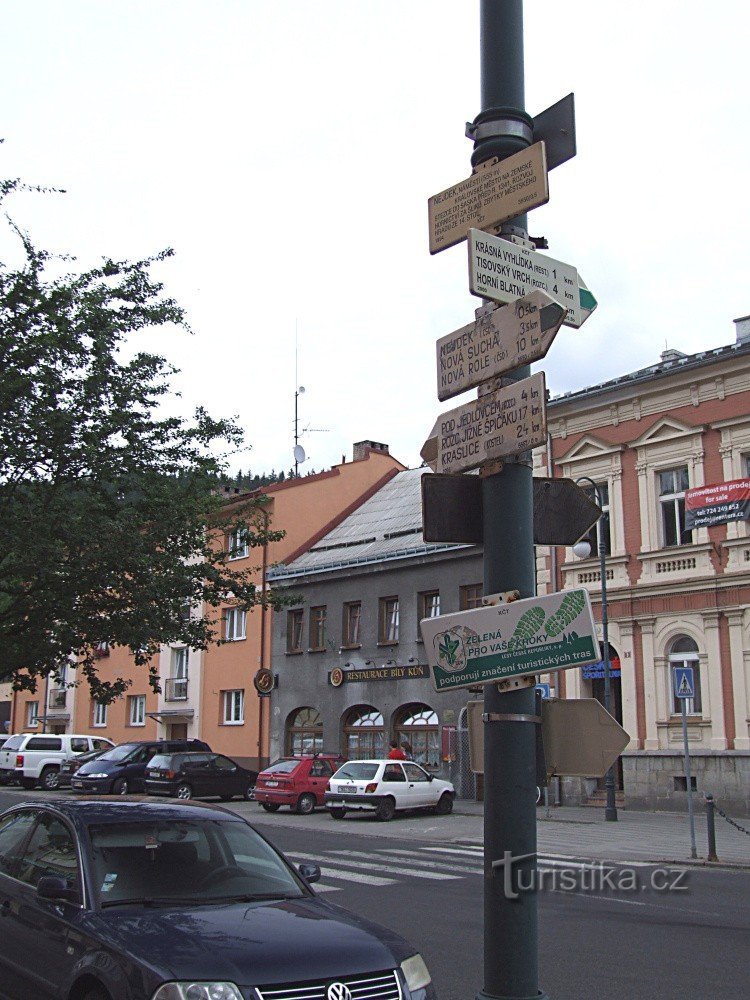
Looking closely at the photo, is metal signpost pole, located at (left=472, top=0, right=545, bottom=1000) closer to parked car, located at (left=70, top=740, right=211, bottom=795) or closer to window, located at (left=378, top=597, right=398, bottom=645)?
parked car, located at (left=70, top=740, right=211, bottom=795)

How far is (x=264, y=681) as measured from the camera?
3816 centimetres

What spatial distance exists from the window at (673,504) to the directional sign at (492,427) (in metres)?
23.7

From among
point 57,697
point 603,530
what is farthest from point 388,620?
point 57,697

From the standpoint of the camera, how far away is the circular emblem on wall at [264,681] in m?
38.0

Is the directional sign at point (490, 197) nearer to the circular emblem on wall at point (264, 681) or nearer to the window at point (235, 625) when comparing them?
the circular emblem on wall at point (264, 681)

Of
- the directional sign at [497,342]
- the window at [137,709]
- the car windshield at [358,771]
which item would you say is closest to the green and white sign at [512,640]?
the directional sign at [497,342]

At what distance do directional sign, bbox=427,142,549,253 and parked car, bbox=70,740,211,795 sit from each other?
1173 inches

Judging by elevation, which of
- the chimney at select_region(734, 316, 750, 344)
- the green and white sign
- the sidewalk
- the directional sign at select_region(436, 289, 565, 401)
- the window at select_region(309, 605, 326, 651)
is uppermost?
the chimney at select_region(734, 316, 750, 344)

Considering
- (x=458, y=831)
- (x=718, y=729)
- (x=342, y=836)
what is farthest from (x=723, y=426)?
(x=342, y=836)

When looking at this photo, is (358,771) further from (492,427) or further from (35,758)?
(492,427)

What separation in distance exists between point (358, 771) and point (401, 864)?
9.91 meters

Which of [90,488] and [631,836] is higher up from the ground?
[90,488]

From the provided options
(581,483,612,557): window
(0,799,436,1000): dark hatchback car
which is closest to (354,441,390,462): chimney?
(581,483,612,557): window

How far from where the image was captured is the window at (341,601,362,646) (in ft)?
120
